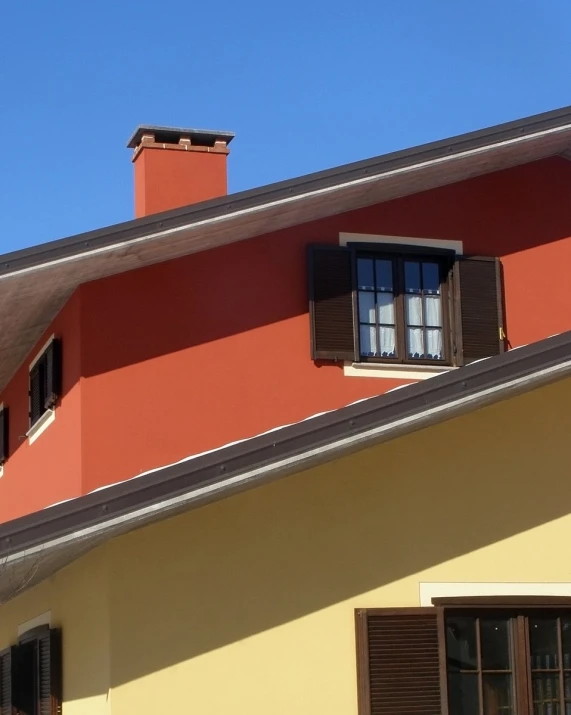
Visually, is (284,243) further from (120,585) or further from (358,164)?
(120,585)

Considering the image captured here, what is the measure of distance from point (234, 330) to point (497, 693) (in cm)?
424

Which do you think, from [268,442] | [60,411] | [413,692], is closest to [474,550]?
[413,692]

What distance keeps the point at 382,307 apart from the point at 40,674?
441cm

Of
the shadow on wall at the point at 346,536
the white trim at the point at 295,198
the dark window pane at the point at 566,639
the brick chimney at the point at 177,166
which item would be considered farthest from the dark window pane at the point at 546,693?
the brick chimney at the point at 177,166

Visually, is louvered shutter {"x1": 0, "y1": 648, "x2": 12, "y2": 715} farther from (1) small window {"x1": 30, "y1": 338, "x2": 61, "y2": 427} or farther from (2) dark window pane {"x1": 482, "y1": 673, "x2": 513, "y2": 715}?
(2) dark window pane {"x1": 482, "y1": 673, "x2": 513, "y2": 715}

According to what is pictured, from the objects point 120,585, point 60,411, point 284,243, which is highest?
point 284,243

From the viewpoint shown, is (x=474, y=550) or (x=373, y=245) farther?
(x=373, y=245)

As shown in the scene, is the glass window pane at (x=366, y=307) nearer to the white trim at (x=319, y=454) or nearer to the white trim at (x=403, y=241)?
the white trim at (x=403, y=241)

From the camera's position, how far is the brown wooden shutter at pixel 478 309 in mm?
12102

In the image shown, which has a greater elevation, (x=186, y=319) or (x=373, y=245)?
(x=373, y=245)

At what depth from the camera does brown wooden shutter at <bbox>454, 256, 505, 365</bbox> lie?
12102 mm

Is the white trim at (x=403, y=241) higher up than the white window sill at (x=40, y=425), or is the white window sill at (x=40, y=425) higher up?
the white trim at (x=403, y=241)

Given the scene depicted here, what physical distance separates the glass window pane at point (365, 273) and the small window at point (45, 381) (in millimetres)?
2775

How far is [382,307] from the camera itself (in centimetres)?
1199
